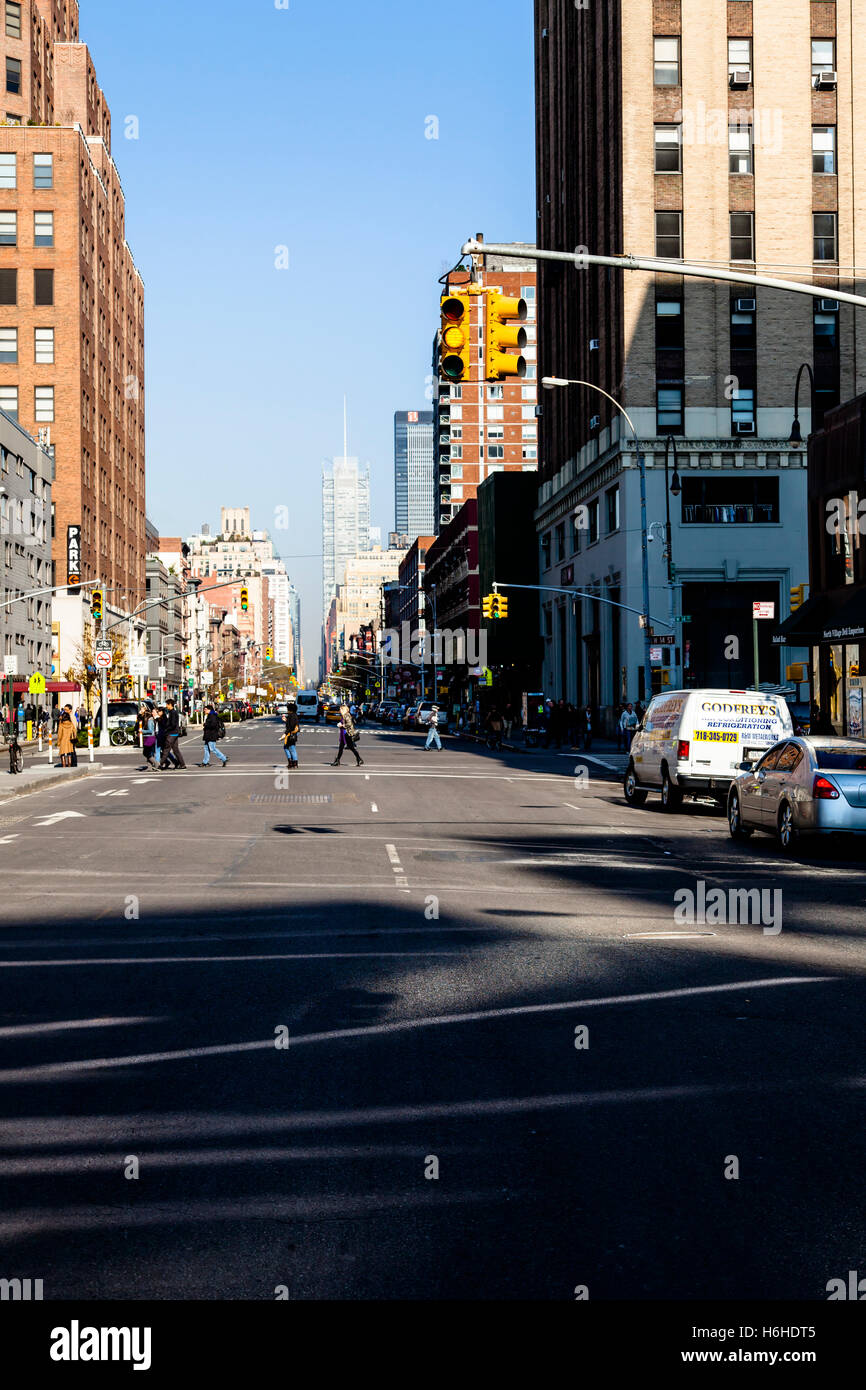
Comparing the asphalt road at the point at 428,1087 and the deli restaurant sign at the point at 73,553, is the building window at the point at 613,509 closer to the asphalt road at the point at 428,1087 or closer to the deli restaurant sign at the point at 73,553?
the deli restaurant sign at the point at 73,553

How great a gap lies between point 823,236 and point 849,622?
30.6 metres

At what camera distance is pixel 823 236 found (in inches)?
2357

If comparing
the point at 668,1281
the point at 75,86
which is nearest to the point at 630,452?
the point at 668,1281

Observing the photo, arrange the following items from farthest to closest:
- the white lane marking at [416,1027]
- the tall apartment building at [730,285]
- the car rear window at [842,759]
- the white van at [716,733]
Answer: the tall apartment building at [730,285] < the white van at [716,733] < the car rear window at [842,759] < the white lane marking at [416,1027]

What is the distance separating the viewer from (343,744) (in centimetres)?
4147

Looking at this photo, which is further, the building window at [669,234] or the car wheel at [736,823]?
the building window at [669,234]

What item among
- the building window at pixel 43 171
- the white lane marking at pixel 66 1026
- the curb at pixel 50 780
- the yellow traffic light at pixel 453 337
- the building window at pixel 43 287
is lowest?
the curb at pixel 50 780

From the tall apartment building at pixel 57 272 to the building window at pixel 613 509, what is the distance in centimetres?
3444

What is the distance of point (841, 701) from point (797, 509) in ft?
70.5

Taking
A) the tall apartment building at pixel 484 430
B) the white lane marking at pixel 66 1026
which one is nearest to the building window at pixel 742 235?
the white lane marking at pixel 66 1026

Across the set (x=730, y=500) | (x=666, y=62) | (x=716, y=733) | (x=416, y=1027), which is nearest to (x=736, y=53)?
(x=666, y=62)

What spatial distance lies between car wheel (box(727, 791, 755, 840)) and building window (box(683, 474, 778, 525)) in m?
39.9

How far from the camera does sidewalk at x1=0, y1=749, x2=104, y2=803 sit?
32.6 m

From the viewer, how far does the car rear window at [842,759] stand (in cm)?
1817
